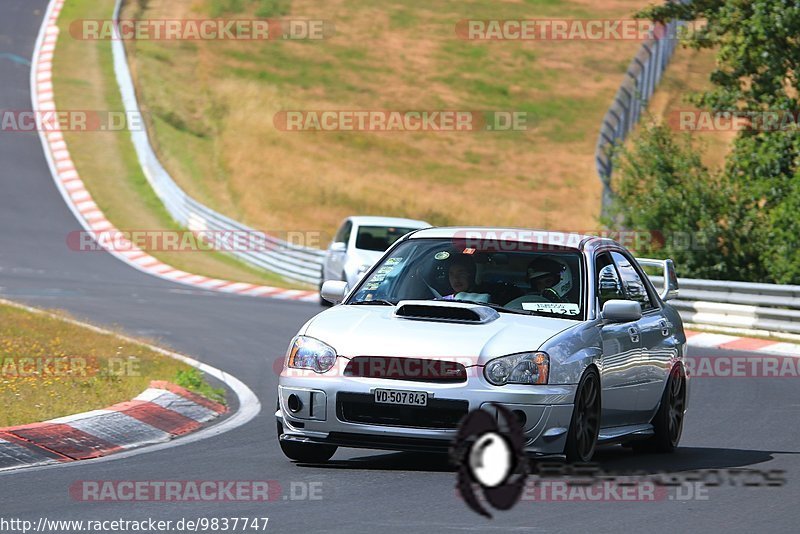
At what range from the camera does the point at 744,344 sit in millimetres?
20109

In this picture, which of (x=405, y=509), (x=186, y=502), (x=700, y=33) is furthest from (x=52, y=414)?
(x=700, y=33)

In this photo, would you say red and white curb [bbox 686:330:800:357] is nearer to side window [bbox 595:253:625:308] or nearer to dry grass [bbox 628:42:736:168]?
side window [bbox 595:253:625:308]

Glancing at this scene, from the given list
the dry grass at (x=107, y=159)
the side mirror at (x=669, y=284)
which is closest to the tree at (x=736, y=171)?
the dry grass at (x=107, y=159)

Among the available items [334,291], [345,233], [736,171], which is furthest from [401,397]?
[736,171]

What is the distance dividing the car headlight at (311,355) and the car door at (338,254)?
14547 mm

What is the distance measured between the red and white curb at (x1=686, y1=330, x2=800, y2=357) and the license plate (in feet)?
38.8

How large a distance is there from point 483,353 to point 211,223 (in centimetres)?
2711

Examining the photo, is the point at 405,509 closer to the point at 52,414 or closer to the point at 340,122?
the point at 52,414

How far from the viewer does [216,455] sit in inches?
367

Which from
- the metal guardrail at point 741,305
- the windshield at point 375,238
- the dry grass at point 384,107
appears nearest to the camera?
the metal guardrail at point 741,305

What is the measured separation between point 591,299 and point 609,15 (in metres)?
59.7

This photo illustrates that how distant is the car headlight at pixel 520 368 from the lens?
27.1 ft

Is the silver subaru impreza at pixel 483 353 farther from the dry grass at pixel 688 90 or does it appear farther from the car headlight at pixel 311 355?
the dry grass at pixel 688 90

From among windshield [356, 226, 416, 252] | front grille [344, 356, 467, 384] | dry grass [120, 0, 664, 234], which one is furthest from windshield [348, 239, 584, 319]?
dry grass [120, 0, 664, 234]
